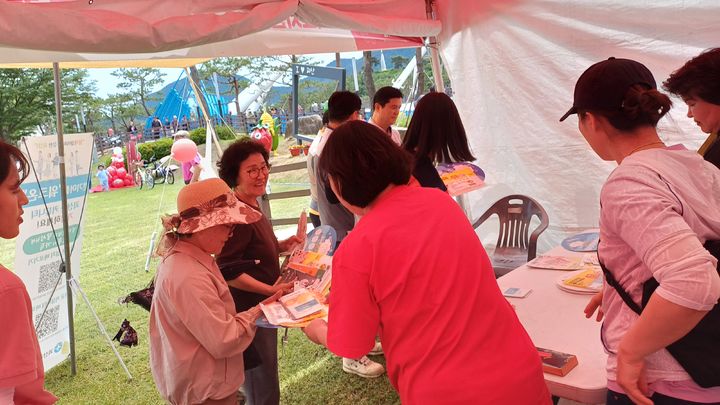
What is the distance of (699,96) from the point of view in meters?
1.54

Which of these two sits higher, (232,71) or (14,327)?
(232,71)

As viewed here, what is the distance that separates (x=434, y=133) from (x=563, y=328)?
120 cm

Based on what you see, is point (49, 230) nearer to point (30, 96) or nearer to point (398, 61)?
point (398, 61)

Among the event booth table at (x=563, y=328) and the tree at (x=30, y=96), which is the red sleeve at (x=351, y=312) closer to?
the event booth table at (x=563, y=328)

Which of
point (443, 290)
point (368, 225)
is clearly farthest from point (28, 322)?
point (443, 290)

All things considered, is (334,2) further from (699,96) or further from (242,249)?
(699,96)

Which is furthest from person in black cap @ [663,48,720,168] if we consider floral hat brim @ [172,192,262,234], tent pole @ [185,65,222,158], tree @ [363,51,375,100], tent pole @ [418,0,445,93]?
tree @ [363,51,375,100]

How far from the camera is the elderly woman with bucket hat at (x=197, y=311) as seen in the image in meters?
1.55

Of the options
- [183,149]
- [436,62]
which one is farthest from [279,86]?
[436,62]

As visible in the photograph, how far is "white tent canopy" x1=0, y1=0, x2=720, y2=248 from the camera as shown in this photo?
8.44 feet

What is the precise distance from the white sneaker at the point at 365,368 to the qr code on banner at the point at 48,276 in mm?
2098

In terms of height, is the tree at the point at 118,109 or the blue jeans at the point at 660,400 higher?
the tree at the point at 118,109

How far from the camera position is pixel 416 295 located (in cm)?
112

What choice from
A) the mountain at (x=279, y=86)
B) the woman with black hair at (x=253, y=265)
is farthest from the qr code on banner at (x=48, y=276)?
the mountain at (x=279, y=86)
